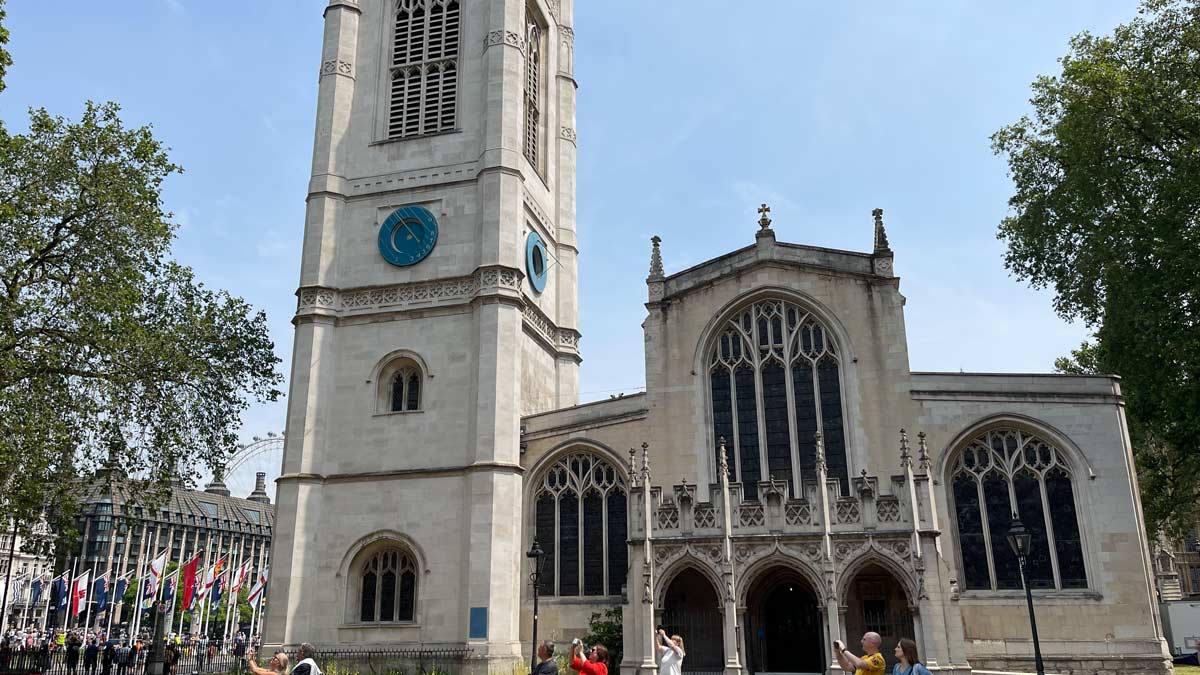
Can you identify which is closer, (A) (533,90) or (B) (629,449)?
(B) (629,449)

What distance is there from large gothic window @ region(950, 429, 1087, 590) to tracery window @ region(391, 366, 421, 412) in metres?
14.6

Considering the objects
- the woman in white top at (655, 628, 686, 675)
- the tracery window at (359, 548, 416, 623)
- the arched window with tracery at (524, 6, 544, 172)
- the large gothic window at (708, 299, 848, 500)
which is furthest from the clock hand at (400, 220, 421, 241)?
the woman in white top at (655, 628, 686, 675)

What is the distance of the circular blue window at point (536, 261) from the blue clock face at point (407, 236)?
2.96m

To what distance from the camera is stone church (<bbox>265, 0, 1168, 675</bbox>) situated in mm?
20656

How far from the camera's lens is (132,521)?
22.1 metres

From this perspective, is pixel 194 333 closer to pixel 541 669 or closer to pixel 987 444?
pixel 541 669

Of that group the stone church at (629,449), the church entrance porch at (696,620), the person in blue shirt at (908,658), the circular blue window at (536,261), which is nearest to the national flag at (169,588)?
the stone church at (629,449)

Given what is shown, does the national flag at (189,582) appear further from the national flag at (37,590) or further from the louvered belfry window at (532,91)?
the louvered belfry window at (532,91)

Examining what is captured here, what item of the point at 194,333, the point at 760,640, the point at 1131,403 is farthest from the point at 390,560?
the point at 1131,403

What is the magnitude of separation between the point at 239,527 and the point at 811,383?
84.5 meters

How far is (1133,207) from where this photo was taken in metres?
24.4

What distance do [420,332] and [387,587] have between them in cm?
718

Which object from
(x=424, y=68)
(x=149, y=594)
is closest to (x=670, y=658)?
(x=424, y=68)

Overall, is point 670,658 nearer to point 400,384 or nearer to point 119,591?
point 400,384
